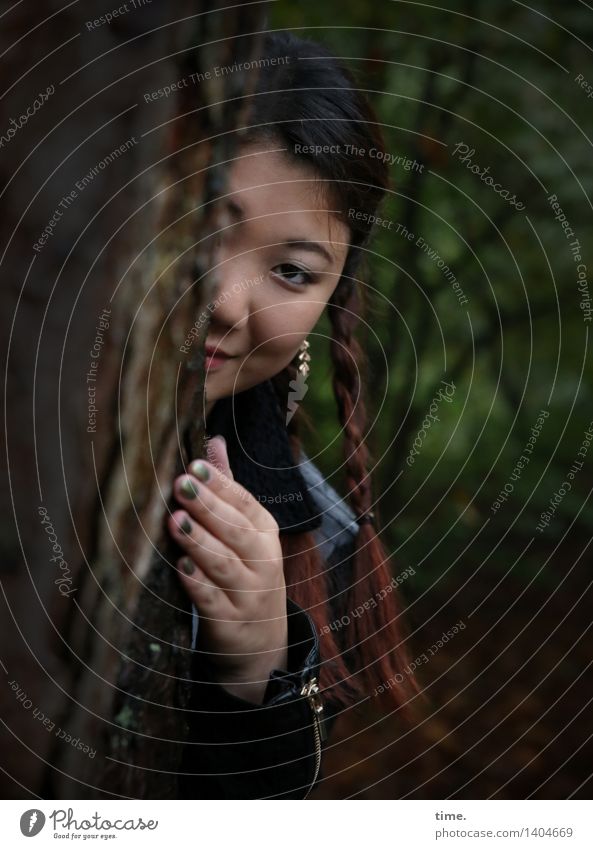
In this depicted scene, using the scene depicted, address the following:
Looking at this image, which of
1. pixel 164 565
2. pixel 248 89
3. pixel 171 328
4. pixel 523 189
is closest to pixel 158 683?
pixel 164 565

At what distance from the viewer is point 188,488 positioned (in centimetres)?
51

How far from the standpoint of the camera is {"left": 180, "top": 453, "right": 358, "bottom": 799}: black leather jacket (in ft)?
2.14

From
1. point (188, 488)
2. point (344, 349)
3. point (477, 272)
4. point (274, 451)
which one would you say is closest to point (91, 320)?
point (188, 488)

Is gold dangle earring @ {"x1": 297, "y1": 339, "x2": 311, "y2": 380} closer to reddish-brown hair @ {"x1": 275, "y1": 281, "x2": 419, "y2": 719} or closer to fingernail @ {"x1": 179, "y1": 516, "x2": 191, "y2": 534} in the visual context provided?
reddish-brown hair @ {"x1": 275, "y1": 281, "x2": 419, "y2": 719}

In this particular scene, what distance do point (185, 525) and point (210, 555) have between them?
0.04 meters

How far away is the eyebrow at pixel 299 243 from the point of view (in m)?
0.65

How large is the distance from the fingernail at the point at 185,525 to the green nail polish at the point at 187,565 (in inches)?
0.7

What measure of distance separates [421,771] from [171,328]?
3.89 ft

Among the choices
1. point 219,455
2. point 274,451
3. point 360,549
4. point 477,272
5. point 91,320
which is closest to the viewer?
point 91,320

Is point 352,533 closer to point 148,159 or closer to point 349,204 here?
point 349,204

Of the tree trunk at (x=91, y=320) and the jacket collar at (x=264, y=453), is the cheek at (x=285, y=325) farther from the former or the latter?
the tree trunk at (x=91, y=320)

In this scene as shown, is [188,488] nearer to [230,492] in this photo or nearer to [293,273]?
[230,492]

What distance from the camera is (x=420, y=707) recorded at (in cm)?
138

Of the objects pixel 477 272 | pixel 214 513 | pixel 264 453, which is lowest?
pixel 214 513
